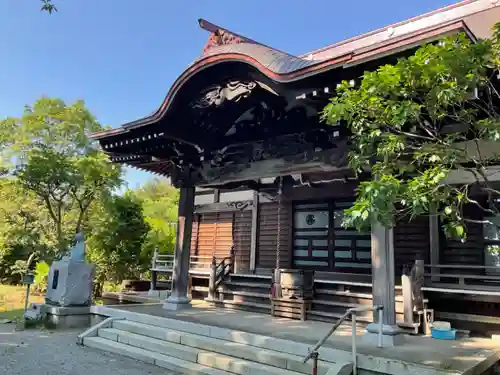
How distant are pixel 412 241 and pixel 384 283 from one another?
3.44m

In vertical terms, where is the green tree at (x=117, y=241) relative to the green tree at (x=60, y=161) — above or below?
below

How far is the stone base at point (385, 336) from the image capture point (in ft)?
17.0

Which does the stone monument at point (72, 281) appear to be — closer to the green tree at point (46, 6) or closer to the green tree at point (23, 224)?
the green tree at point (46, 6)

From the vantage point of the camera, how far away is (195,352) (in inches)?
226

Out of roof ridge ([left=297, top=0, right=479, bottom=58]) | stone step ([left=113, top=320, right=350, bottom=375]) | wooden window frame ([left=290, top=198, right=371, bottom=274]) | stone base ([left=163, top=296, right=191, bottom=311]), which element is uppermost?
roof ridge ([left=297, top=0, right=479, bottom=58])

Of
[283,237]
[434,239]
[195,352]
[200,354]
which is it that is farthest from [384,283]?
[283,237]

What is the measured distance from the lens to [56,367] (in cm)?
561

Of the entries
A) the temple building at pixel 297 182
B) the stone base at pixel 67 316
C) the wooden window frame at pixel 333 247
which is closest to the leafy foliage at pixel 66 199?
the temple building at pixel 297 182

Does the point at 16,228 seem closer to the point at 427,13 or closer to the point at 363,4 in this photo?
the point at 363,4

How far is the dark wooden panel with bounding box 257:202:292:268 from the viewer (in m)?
10.3

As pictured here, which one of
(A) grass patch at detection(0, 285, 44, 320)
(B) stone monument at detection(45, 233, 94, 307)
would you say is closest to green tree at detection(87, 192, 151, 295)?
(A) grass patch at detection(0, 285, 44, 320)

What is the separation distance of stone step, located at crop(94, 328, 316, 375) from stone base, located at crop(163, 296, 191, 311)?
4.10ft

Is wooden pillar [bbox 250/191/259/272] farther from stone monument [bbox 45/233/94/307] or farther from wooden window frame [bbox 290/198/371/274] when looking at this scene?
stone monument [bbox 45/233/94/307]

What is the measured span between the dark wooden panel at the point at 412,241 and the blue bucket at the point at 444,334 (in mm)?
2217
